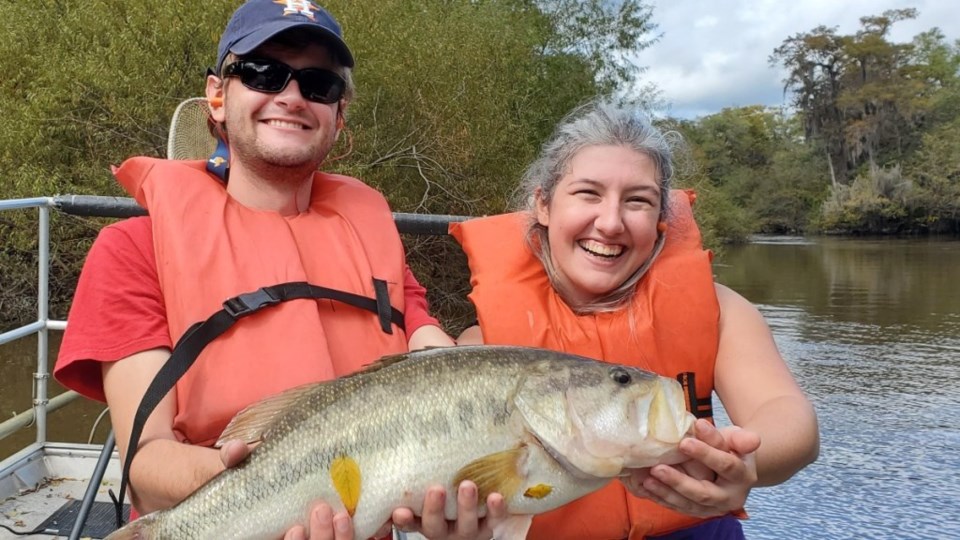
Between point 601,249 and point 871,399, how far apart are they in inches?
437

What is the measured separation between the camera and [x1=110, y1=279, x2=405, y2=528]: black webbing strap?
2381 mm

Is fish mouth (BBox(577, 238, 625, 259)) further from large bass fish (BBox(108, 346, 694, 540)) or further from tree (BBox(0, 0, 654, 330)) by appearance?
tree (BBox(0, 0, 654, 330))

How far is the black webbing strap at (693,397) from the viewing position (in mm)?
2863

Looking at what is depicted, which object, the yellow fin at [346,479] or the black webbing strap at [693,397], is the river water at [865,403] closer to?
the black webbing strap at [693,397]

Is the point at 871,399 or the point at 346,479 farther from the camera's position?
the point at 871,399

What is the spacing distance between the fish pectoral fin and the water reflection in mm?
5534

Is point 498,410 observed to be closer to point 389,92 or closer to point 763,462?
point 763,462

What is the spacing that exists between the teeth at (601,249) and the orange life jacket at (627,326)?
262 millimetres

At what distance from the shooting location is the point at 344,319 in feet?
9.39

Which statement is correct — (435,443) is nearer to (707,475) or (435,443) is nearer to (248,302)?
(707,475)

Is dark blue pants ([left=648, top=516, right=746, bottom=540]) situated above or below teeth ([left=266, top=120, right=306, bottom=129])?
below

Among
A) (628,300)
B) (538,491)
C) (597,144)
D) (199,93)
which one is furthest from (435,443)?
(199,93)

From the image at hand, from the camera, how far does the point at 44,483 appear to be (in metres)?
4.82

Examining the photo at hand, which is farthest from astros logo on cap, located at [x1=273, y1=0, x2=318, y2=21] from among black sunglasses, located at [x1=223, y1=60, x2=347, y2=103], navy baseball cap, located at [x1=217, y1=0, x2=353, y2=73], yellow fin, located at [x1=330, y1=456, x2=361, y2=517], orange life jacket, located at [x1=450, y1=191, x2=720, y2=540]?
yellow fin, located at [x1=330, y1=456, x2=361, y2=517]
